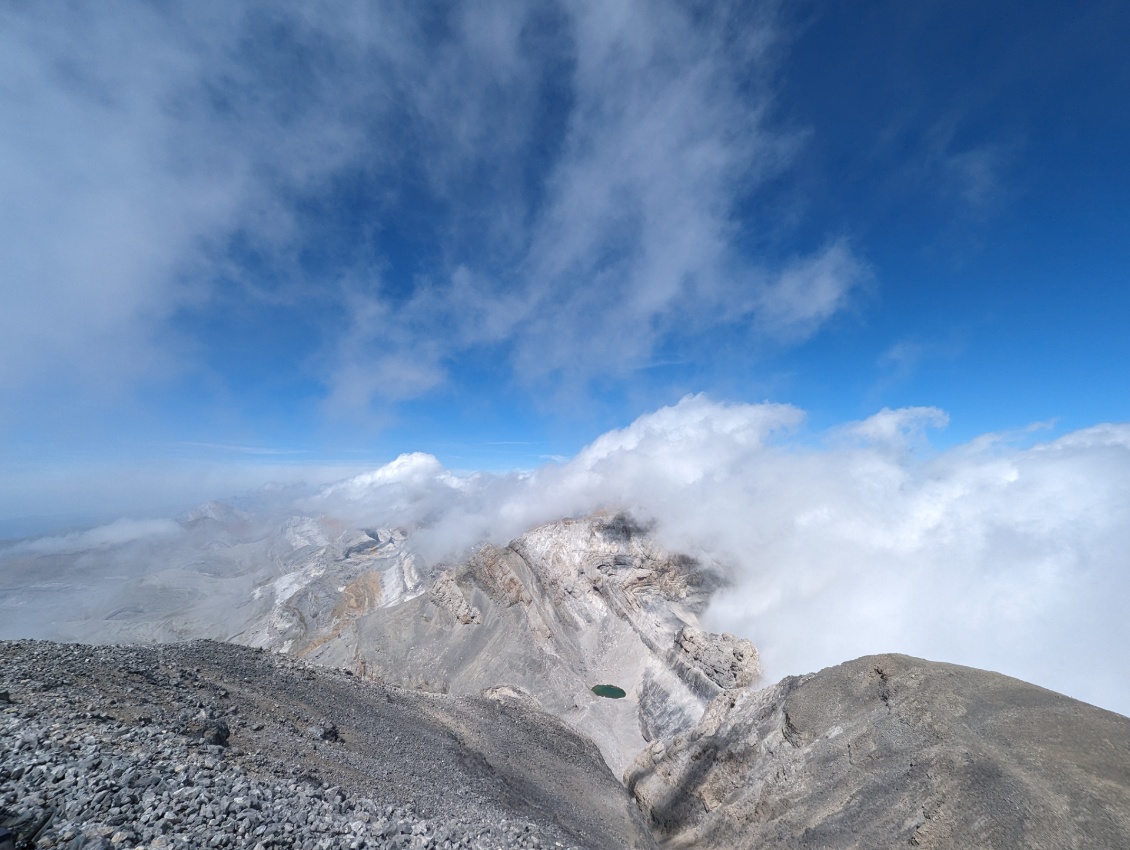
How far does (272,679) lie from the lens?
2330 cm

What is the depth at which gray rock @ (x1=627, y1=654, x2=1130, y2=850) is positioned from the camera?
18359mm

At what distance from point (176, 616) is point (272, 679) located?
18634 cm

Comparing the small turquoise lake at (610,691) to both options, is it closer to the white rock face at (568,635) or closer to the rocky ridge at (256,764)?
the white rock face at (568,635)

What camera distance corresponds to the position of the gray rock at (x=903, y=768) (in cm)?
1836

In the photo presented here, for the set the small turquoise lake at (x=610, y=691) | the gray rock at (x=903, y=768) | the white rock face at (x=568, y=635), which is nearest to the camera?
the gray rock at (x=903, y=768)

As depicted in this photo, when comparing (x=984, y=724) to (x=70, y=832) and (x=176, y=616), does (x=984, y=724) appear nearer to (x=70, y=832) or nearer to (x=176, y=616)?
(x=70, y=832)

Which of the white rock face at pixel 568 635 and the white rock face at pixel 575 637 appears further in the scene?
the white rock face at pixel 568 635

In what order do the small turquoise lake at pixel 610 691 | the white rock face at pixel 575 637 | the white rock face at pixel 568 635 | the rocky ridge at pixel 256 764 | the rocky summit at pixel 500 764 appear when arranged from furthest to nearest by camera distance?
the small turquoise lake at pixel 610 691 → the white rock face at pixel 568 635 → the white rock face at pixel 575 637 → the rocky summit at pixel 500 764 → the rocky ridge at pixel 256 764

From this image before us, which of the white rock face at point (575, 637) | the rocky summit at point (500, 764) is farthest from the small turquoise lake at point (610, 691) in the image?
the rocky summit at point (500, 764)

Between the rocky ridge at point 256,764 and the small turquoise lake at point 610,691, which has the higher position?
the rocky ridge at point 256,764

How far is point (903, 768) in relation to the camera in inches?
904

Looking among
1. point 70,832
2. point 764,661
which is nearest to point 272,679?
point 70,832

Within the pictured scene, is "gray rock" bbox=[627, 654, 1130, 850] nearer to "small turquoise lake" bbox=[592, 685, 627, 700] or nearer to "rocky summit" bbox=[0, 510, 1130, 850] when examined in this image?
"rocky summit" bbox=[0, 510, 1130, 850]

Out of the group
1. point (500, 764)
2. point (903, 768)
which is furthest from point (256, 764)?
point (903, 768)
